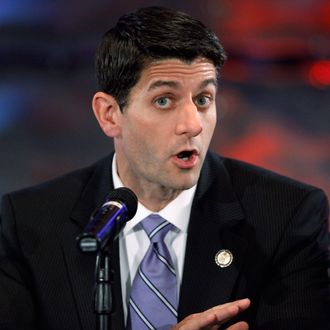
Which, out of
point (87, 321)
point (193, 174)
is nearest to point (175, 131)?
point (193, 174)

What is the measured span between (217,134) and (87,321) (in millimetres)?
1973

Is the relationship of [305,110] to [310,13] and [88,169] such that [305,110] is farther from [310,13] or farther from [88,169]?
[88,169]

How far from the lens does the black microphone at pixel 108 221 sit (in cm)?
162

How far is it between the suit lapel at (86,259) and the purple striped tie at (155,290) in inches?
2.0

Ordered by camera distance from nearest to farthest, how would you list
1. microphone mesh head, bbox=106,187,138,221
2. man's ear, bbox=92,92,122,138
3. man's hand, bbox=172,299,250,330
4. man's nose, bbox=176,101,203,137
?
1. microphone mesh head, bbox=106,187,138,221
2. man's hand, bbox=172,299,250,330
3. man's nose, bbox=176,101,203,137
4. man's ear, bbox=92,92,122,138

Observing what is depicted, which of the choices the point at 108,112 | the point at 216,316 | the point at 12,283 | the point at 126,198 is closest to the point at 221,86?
the point at 108,112

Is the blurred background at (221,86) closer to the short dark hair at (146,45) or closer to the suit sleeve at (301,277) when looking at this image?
the suit sleeve at (301,277)

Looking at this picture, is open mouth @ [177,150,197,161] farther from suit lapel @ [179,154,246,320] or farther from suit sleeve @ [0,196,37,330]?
suit sleeve @ [0,196,37,330]

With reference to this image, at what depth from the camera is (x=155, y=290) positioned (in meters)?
2.33

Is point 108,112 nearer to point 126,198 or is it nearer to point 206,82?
point 206,82

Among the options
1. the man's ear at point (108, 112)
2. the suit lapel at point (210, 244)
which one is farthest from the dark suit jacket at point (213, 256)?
the man's ear at point (108, 112)

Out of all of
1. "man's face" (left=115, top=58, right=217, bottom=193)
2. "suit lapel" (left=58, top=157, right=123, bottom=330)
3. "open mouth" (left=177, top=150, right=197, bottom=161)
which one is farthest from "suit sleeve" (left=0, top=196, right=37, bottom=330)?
"open mouth" (left=177, top=150, right=197, bottom=161)

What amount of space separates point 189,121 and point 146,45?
0.85ft

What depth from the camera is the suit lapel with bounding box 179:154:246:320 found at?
2299mm
